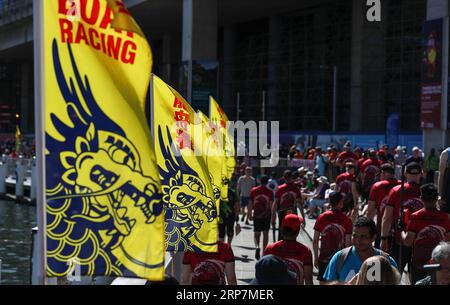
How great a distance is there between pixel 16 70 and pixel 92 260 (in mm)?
80112

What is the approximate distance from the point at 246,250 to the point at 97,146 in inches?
494

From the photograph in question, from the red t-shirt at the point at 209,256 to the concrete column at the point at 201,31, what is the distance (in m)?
32.4

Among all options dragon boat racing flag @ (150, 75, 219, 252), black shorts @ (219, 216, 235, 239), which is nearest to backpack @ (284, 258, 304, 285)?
dragon boat racing flag @ (150, 75, 219, 252)

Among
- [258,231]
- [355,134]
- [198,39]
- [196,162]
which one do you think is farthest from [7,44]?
[196,162]

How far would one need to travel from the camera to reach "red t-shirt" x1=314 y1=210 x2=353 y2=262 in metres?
9.42

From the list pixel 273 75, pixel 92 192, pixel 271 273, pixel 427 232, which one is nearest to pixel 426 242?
pixel 427 232

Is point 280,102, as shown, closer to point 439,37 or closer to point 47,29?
point 439,37

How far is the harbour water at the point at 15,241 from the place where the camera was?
62.3 feet

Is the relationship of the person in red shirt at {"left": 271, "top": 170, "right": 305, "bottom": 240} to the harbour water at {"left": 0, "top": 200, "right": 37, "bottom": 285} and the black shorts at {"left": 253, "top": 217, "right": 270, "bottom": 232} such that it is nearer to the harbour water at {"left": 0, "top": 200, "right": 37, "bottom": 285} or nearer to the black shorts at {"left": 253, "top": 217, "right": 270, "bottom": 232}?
the black shorts at {"left": 253, "top": 217, "right": 270, "bottom": 232}

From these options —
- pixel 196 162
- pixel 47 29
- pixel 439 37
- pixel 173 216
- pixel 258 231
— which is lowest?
pixel 258 231

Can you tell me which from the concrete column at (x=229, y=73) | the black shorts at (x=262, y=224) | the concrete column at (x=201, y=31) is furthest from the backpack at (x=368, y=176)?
the concrete column at (x=229, y=73)

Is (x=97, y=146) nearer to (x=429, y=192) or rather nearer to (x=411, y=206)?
(x=429, y=192)

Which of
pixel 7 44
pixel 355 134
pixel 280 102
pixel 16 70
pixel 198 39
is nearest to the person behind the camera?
pixel 355 134

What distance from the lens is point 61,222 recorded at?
4.95 m
